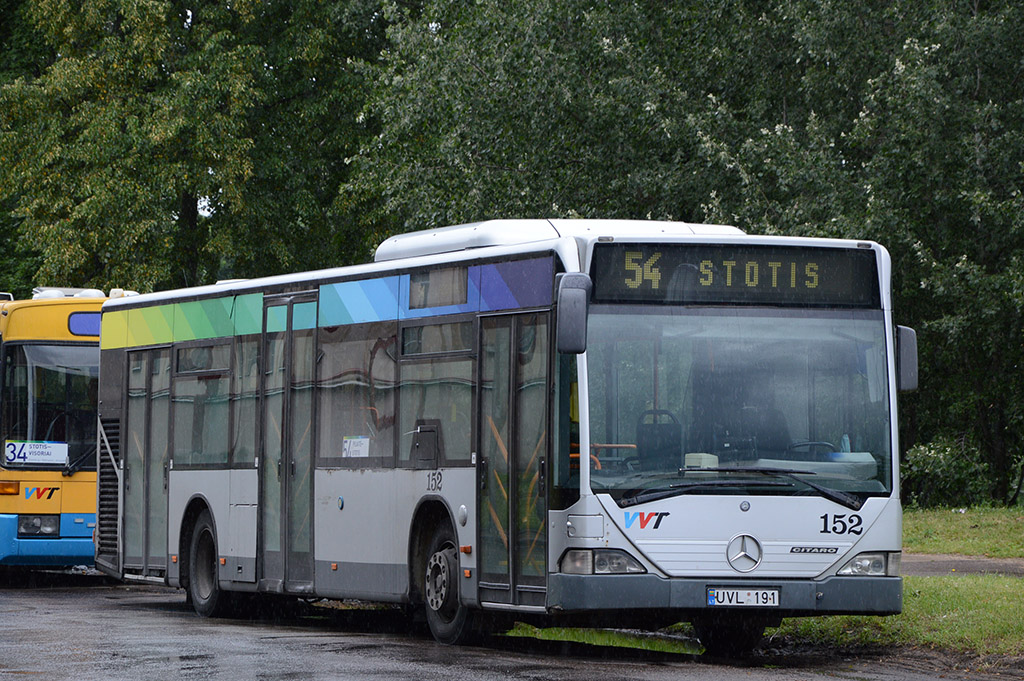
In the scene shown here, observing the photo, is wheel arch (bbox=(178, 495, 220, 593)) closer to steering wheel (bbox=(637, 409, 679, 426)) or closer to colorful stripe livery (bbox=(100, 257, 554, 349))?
colorful stripe livery (bbox=(100, 257, 554, 349))

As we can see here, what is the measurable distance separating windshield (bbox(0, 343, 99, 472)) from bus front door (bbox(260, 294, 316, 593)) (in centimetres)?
510

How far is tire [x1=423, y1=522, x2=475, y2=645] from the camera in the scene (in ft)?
43.1

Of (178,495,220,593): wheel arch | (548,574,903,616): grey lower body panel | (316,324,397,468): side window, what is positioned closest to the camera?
(548,574,903,616): grey lower body panel

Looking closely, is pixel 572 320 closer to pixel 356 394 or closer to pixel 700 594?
pixel 700 594

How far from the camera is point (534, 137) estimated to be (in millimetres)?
29906

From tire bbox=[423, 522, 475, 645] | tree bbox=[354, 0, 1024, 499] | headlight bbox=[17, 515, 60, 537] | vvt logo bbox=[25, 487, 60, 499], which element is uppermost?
tree bbox=[354, 0, 1024, 499]

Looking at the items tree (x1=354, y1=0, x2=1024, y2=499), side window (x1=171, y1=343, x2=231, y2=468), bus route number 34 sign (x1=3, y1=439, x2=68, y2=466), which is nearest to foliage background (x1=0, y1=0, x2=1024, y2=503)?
tree (x1=354, y1=0, x2=1024, y2=499)

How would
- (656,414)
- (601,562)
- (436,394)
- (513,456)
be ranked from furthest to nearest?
1. (436,394)
2. (513,456)
3. (656,414)
4. (601,562)

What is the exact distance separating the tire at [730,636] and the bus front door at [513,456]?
1508mm

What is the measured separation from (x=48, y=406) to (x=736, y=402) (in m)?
10.7

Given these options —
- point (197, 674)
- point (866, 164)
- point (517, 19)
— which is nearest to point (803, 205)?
point (866, 164)

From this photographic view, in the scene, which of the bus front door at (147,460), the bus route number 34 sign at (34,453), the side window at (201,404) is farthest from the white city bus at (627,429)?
the bus route number 34 sign at (34,453)

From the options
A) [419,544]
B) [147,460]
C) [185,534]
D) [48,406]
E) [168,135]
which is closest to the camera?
[419,544]

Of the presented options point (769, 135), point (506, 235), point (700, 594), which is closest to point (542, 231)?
point (506, 235)
